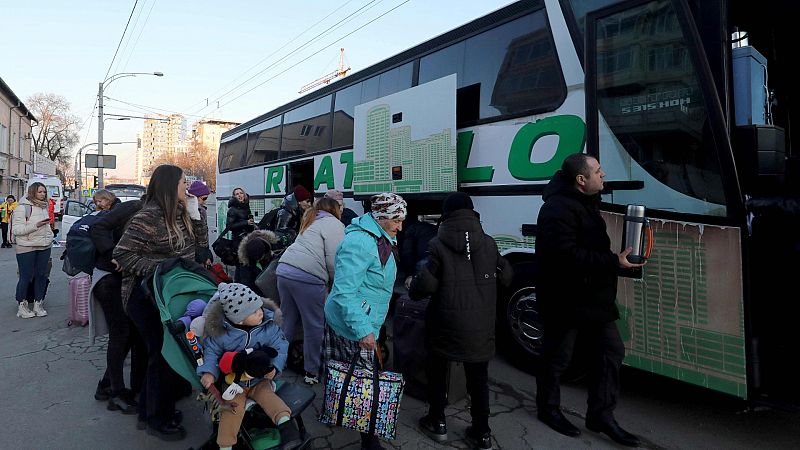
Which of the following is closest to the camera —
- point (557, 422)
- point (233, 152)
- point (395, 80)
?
point (557, 422)

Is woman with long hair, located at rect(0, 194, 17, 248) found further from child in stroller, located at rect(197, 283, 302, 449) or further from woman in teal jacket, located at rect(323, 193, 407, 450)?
woman in teal jacket, located at rect(323, 193, 407, 450)

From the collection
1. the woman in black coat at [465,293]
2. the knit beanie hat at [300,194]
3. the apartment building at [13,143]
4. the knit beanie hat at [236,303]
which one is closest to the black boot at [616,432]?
the woman in black coat at [465,293]

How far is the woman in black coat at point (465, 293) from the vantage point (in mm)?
3035

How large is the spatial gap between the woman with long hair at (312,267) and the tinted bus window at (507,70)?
2029 millimetres

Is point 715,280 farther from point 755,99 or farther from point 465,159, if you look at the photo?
point 465,159

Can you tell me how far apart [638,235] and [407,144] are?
→ 3200 millimetres

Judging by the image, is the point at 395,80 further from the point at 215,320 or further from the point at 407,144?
the point at 215,320

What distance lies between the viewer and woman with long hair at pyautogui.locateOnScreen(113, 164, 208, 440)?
3.18m

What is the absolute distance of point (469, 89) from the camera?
5.28m

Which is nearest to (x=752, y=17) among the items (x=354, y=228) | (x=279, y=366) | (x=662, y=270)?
(x=662, y=270)

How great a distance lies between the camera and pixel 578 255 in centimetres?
306

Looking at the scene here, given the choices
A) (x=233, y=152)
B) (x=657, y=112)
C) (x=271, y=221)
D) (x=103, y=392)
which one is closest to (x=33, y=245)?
(x=271, y=221)

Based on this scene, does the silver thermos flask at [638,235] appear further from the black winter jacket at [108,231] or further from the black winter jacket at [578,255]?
the black winter jacket at [108,231]

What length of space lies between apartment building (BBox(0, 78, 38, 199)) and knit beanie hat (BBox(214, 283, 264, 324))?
44.1 metres
